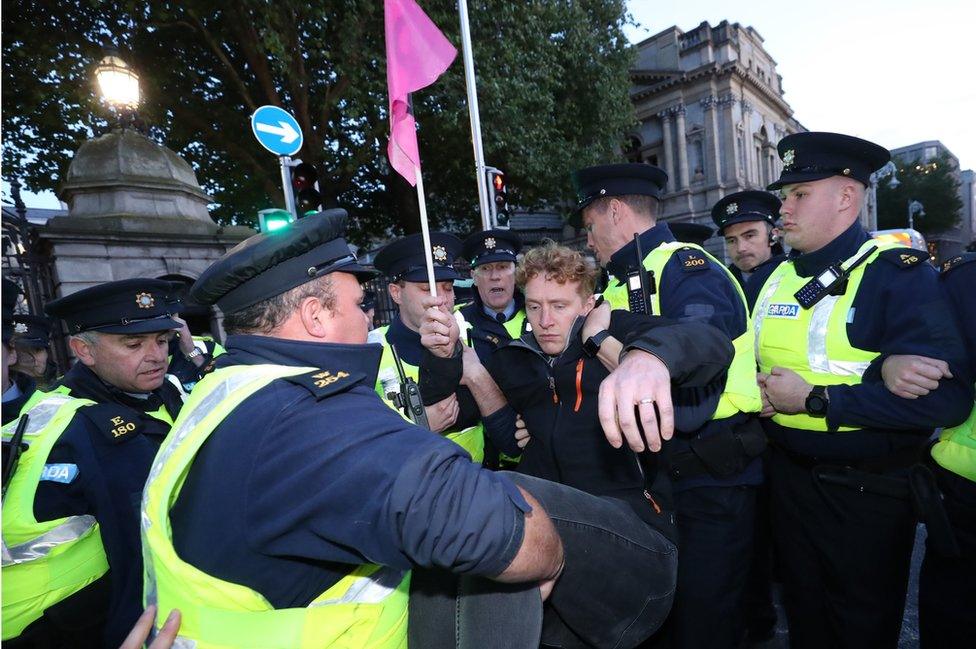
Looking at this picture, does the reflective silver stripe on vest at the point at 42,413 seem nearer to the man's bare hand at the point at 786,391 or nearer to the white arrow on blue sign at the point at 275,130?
the white arrow on blue sign at the point at 275,130

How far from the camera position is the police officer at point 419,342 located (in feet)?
8.24

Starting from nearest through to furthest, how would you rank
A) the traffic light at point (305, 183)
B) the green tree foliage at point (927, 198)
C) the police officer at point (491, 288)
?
the police officer at point (491, 288)
the traffic light at point (305, 183)
the green tree foliage at point (927, 198)

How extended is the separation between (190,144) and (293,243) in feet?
49.4

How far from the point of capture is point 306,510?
1.11 meters

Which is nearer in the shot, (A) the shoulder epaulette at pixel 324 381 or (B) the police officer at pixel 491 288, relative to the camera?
(A) the shoulder epaulette at pixel 324 381

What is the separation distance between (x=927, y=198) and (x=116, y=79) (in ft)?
193

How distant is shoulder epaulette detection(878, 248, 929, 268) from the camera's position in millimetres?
2250

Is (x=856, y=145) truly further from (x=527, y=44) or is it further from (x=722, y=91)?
(x=722, y=91)

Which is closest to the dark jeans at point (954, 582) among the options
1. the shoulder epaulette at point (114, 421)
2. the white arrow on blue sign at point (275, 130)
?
the shoulder epaulette at point (114, 421)

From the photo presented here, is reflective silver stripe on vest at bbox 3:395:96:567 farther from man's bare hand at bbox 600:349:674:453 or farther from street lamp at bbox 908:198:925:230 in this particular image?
street lamp at bbox 908:198:925:230

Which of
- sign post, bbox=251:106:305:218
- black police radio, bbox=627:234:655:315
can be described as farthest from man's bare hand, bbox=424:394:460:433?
sign post, bbox=251:106:305:218

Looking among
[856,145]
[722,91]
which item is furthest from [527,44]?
[722,91]

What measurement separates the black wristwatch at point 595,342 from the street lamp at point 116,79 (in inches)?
268

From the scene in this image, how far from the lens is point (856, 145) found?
253 centimetres
